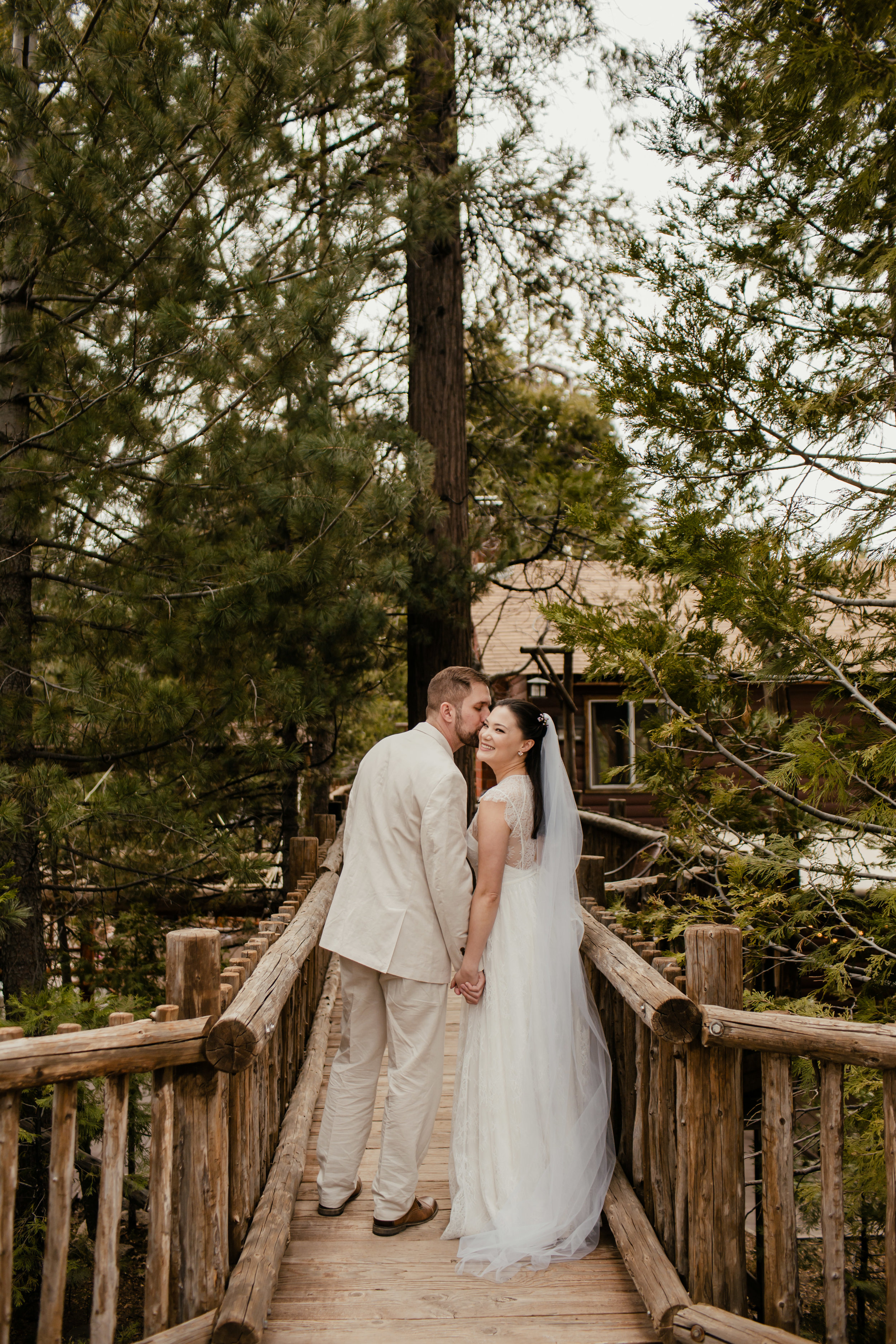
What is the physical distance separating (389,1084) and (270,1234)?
0.61 m

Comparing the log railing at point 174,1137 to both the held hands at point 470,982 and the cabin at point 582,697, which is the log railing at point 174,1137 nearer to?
the held hands at point 470,982

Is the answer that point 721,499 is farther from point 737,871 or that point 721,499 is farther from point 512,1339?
point 512,1339

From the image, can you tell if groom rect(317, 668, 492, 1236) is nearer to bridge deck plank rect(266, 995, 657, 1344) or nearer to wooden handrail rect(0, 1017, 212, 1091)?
bridge deck plank rect(266, 995, 657, 1344)

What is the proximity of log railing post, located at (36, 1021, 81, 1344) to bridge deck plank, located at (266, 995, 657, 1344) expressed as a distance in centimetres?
66

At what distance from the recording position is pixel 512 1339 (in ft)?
9.45

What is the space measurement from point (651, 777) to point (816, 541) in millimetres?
1331

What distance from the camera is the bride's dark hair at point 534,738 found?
3799 mm

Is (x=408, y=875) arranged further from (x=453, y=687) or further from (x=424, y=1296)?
(x=424, y=1296)

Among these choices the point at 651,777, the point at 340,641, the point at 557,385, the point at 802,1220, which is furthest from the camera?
the point at 557,385

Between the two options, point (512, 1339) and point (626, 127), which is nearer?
point (512, 1339)

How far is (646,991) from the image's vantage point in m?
3.16

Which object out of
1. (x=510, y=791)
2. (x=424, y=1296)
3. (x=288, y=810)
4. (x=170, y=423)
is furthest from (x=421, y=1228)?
(x=288, y=810)

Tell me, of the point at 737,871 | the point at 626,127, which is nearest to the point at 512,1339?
the point at 737,871

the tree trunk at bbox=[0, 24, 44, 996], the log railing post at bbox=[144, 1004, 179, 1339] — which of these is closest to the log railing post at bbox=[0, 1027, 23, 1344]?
the log railing post at bbox=[144, 1004, 179, 1339]
